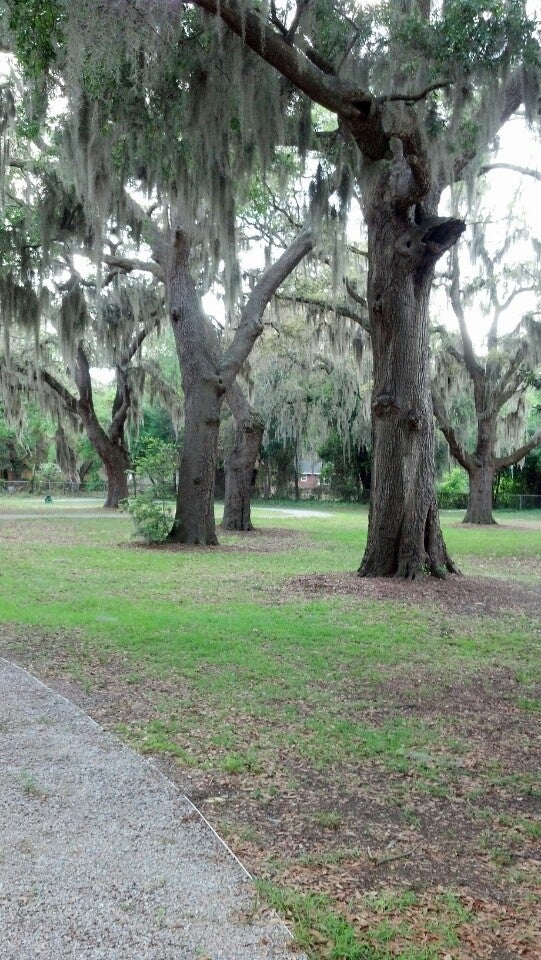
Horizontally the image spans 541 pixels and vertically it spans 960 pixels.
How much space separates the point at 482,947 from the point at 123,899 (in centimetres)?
112

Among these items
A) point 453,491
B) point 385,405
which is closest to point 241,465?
point 385,405

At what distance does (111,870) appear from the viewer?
2711 mm

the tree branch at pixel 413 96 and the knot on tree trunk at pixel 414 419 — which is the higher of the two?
the tree branch at pixel 413 96

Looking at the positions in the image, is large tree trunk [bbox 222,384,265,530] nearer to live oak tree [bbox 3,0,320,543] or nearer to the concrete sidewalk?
live oak tree [bbox 3,0,320,543]

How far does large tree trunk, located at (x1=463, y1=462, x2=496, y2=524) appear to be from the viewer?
2307 cm

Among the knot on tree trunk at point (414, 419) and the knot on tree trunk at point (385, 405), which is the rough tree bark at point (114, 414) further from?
the knot on tree trunk at point (414, 419)

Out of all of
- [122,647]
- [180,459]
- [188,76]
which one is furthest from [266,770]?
[180,459]

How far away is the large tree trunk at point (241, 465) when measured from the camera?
1858 cm

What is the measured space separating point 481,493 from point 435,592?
14565 mm

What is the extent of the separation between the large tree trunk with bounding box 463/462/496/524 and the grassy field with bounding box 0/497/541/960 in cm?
1272

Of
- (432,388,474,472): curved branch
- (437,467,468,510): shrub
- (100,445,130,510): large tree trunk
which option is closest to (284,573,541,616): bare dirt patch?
(432,388,474,472): curved branch

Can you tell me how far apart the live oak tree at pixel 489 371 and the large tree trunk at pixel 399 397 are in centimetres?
782

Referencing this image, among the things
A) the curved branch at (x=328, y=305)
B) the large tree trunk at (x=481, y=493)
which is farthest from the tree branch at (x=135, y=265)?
the large tree trunk at (x=481, y=493)

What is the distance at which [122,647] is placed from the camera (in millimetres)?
6406
